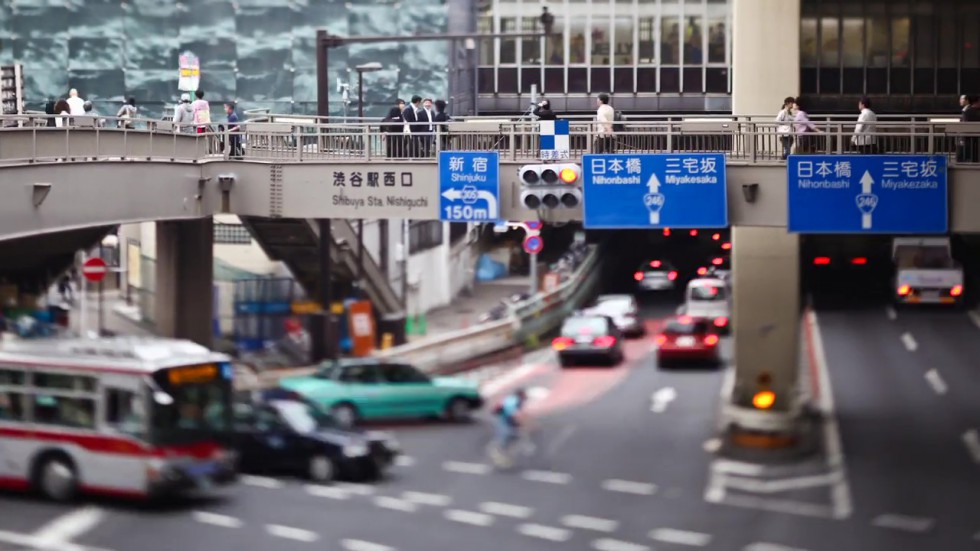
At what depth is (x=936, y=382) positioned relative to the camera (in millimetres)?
41438

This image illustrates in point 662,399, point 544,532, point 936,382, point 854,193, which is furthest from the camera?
point 936,382

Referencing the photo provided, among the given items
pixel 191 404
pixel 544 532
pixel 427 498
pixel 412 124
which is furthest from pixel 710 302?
pixel 191 404

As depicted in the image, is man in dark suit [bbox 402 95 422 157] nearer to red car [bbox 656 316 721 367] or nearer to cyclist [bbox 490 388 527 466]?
cyclist [bbox 490 388 527 466]

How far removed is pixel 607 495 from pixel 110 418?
9.31 m

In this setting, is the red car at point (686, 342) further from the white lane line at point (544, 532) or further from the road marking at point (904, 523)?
the white lane line at point (544, 532)

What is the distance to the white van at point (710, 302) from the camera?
47062 mm

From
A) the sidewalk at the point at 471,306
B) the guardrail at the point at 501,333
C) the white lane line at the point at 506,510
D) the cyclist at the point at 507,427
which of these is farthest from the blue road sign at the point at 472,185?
the sidewalk at the point at 471,306

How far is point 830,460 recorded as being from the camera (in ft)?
104

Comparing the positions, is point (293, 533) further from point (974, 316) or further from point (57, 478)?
point (974, 316)

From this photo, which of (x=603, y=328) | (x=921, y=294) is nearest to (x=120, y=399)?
(x=603, y=328)

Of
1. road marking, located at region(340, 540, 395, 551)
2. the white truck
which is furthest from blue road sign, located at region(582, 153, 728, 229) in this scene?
the white truck

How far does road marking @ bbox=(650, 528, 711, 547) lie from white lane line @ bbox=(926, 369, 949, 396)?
58.6ft

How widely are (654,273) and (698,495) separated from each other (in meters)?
28.1

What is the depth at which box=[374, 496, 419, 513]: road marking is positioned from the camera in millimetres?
24188
